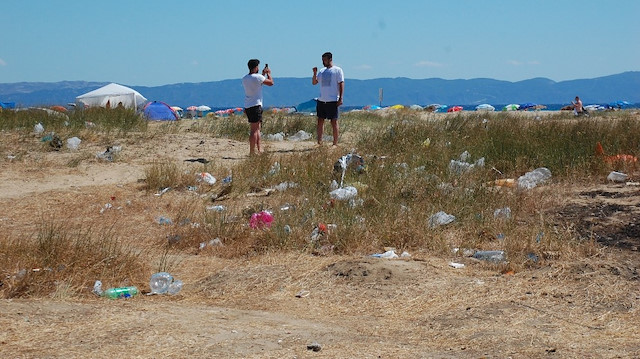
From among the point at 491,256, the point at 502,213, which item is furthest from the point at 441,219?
the point at 491,256

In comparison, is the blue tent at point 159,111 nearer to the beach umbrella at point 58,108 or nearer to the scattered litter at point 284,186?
the beach umbrella at point 58,108

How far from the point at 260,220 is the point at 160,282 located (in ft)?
5.31

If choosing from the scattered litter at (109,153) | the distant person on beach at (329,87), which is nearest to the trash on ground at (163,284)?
the scattered litter at (109,153)

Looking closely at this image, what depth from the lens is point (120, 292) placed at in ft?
16.2

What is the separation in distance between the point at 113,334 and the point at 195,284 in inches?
57.0

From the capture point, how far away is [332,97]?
11.6 m

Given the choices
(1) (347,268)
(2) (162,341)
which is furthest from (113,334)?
(1) (347,268)

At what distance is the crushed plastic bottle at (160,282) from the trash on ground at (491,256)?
7.05 feet

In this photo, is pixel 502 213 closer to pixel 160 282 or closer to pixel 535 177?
pixel 535 177

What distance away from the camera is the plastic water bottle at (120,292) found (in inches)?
192

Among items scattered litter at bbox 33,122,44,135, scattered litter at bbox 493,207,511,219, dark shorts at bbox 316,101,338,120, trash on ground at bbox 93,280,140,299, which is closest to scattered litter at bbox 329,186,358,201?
scattered litter at bbox 493,207,511,219

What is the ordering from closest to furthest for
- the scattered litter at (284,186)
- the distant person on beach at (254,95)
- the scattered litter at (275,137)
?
1. the scattered litter at (284,186)
2. the distant person on beach at (254,95)
3. the scattered litter at (275,137)

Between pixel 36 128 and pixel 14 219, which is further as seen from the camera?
pixel 36 128

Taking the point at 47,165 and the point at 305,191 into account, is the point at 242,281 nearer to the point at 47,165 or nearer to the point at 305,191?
the point at 305,191
